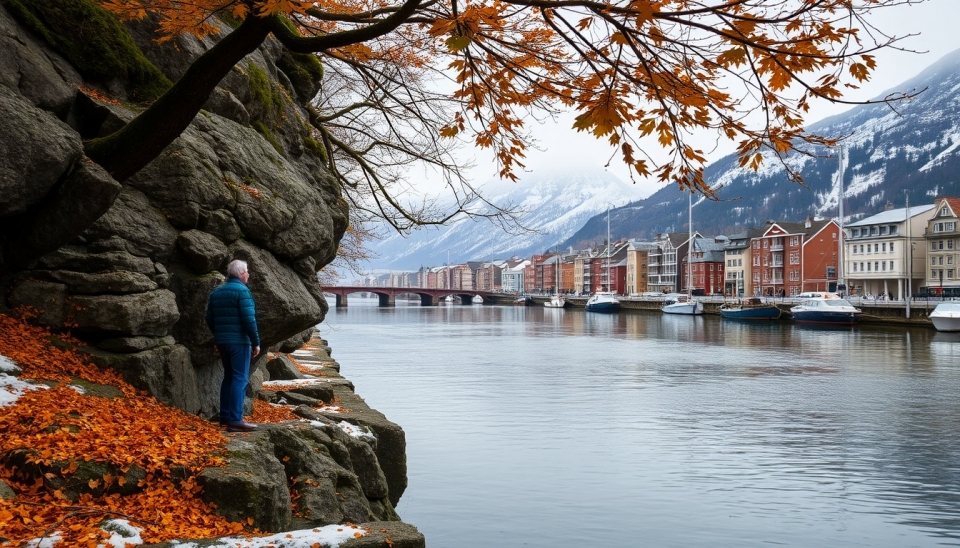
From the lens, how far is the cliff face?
8703mm

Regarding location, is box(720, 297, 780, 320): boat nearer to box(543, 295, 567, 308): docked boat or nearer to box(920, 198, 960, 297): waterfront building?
box(920, 198, 960, 297): waterfront building

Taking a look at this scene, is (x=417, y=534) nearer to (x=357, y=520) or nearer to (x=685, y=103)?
(x=357, y=520)

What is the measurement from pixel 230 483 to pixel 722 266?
163 meters

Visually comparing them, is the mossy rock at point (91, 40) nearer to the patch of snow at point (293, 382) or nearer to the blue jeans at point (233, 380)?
the blue jeans at point (233, 380)

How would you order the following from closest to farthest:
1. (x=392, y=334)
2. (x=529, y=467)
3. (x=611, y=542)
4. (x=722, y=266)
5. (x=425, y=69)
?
(x=611, y=542), (x=425, y=69), (x=529, y=467), (x=392, y=334), (x=722, y=266)

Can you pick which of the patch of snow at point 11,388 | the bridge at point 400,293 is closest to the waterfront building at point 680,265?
the bridge at point 400,293

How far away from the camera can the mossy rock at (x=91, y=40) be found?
1012cm

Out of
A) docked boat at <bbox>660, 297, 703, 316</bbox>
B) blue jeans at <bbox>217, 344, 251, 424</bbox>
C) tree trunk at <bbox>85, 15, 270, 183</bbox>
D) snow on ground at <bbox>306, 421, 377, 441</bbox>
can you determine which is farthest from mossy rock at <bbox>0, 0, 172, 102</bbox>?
docked boat at <bbox>660, 297, 703, 316</bbox>

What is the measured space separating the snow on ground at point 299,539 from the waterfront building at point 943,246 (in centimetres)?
11608

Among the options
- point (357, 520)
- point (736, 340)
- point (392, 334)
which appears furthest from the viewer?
point (392, 334)

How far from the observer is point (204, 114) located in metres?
11.6

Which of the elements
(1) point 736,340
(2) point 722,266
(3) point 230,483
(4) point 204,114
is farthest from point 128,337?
(2) point 722,266

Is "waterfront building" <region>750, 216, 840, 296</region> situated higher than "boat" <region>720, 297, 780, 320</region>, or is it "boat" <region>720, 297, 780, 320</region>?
"waterfront building" <region>750, 216, 840, 296</region>

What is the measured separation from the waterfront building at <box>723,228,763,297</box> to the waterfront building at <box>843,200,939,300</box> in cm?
2509
